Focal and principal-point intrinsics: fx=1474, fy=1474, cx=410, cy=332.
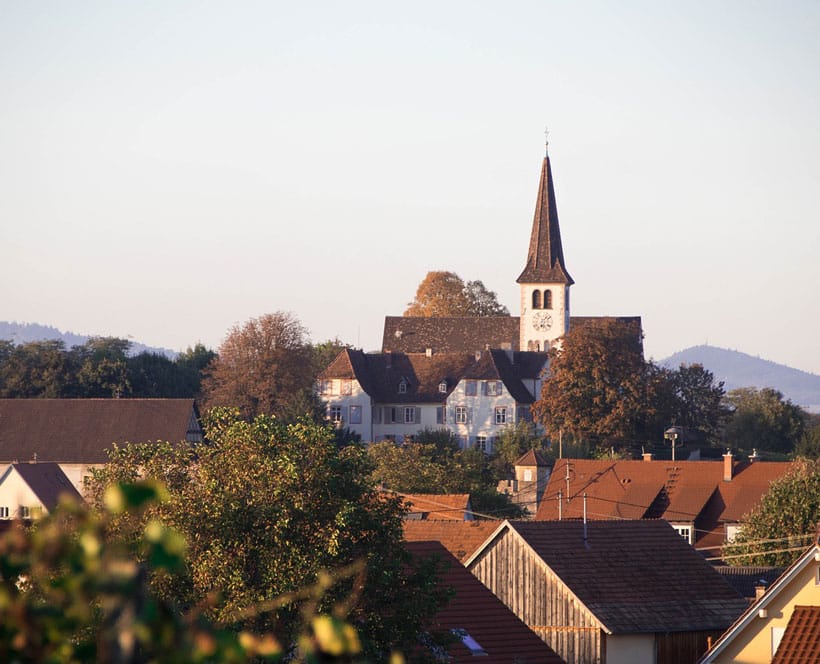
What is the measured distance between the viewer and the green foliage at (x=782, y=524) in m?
44.0

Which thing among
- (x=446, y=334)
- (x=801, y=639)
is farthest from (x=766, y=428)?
(x=801, y=639)

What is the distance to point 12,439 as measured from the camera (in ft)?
239

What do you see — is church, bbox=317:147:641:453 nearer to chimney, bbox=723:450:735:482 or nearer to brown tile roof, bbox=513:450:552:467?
brown tile roof, bbox=513:450:552:467

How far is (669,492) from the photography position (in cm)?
5756

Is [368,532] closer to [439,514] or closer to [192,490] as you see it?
[192,490]

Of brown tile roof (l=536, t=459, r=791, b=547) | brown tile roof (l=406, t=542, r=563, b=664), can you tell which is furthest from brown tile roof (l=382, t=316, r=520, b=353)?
brown tile roof (l=406, t=542, r=563, b=664)

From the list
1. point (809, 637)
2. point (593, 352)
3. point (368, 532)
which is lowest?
point (809, 637)

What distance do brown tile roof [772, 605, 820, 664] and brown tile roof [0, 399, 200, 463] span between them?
168 ft

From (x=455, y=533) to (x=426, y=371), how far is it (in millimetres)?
63395

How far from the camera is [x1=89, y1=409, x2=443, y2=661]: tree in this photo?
64.0ft

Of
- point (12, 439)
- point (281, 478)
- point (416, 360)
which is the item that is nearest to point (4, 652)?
point (281, 478)

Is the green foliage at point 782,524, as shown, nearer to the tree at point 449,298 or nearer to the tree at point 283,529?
the tree at point 283,529

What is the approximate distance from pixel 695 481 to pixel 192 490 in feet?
128

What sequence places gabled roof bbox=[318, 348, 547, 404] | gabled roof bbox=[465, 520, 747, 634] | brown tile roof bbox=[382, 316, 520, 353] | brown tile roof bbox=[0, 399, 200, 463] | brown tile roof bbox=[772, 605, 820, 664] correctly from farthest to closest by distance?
brown tile roof bbox=[382, 316, 520, 353] < gabled roof bbox=[318, 348, 547, 404] < brown tile roof bbox=[0, 399, 200, 463] < gabled roof bbox=[465, 520, 747, 634] < brown tile roof bbox=[772, 605, 820, 664]
